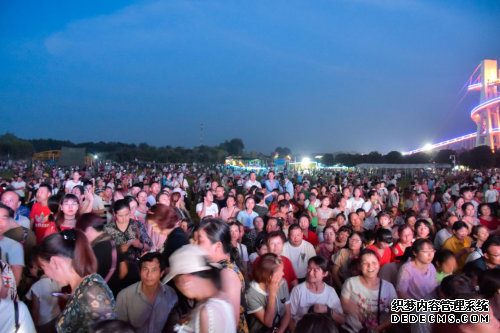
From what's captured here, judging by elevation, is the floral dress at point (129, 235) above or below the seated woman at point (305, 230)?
above

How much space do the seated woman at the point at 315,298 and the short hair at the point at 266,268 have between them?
536 mm

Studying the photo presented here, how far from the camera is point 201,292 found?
1.86m

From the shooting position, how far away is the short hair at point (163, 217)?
11.3ft

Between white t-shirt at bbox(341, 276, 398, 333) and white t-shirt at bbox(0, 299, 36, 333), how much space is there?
2.83m

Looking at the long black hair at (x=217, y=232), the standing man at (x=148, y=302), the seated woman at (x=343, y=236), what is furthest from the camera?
the seated woman at (x=343, y=236)

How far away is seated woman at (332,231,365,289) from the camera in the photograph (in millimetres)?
4316

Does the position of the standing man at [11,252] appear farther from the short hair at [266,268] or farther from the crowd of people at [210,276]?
Answer: the short hair at [266,268]

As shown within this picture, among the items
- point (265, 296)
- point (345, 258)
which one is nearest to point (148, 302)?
point (265, 296)

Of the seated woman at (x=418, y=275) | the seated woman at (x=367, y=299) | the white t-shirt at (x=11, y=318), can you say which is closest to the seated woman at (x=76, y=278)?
the white t-shirt at (x=11, y=318)

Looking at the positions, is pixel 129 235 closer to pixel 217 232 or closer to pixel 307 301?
pixel 217 232

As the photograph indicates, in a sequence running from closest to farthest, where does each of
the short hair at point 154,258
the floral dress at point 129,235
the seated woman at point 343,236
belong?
the short hair at point 154,258 < the floral dress at point 129,235 < the seated woman at point 343,236

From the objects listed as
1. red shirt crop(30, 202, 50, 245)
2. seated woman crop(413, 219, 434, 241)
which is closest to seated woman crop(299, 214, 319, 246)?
seated woman crop(413, 219, 434, 241)

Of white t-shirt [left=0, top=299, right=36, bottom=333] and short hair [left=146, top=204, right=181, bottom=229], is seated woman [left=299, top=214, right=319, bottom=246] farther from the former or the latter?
white t-shirt [left=0, top=299, right=36, bottom=333]

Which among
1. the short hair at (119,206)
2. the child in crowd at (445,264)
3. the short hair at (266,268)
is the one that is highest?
the short hair at (119,206)
